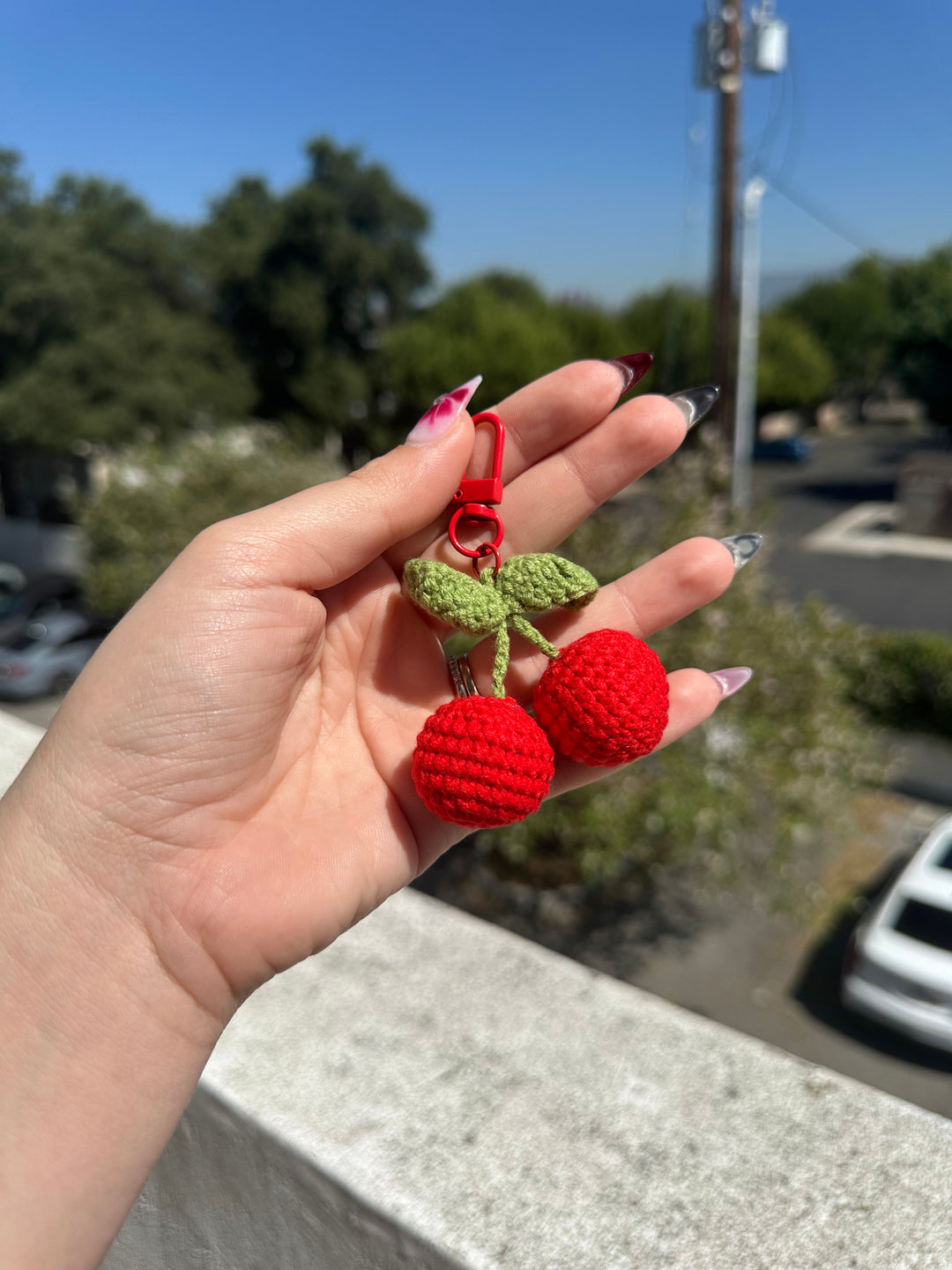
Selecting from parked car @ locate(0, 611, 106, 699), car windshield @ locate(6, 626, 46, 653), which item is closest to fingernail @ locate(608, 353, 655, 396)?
parked car @ locate(0, 611, 106, 699)

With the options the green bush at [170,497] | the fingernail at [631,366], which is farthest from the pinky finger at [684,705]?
the green bush at [170,497]

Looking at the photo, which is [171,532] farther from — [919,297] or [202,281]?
[202,281]

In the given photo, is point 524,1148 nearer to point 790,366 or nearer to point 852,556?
point 852,556

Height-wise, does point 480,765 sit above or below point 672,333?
below

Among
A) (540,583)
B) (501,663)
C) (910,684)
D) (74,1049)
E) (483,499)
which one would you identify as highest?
(483,499)

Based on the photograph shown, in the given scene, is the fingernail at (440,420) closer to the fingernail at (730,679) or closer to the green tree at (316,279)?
the fingernail at (730,679)

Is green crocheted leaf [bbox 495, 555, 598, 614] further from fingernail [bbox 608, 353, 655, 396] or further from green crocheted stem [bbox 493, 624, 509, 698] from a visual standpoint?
fingernail [bbox 608, 353, 655, 396]

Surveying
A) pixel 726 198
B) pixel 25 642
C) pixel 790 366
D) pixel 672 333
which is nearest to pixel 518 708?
pixel 726 198
